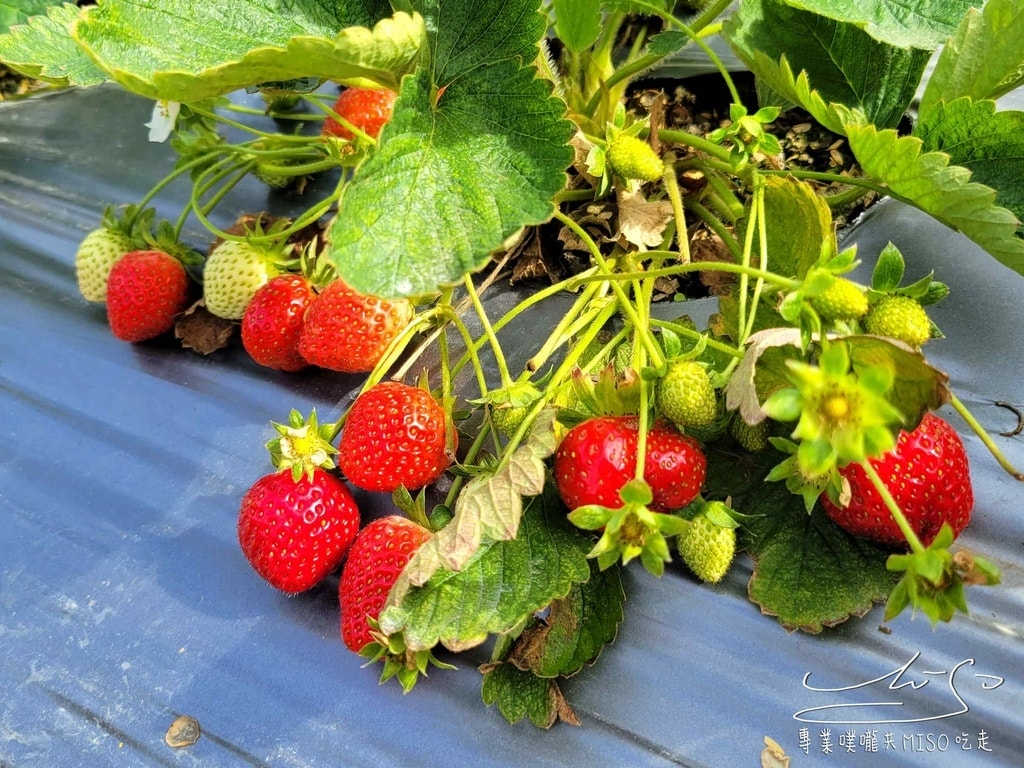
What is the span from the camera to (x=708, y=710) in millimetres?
602

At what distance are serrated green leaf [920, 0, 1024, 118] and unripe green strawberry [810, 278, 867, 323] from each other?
25cm

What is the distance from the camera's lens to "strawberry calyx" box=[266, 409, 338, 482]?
70 cm

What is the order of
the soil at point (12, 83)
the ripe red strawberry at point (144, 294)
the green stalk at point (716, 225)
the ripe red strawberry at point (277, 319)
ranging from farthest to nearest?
1. the soil at point (12, 83)
2. the ripe red strawberry at point (144, 294)
3. the ripe red strawberry at point (277, 319)
4. the green stalk at point (716, 225)

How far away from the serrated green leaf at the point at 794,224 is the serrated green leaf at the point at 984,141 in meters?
0.13

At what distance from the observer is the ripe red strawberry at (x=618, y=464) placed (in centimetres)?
56

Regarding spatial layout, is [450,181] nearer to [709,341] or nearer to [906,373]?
[709,341]

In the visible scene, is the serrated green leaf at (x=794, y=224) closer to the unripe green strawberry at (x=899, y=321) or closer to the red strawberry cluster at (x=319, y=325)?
the unripe green strawberry at (x=899, y=321)

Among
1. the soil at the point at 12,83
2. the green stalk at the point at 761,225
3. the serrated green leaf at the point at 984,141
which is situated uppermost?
the serrated green leaf at the point at 984,141

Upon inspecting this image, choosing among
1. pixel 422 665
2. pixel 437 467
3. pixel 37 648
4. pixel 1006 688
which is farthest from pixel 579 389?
pixel 37 648

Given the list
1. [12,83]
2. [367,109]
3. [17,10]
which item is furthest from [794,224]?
[12,83]

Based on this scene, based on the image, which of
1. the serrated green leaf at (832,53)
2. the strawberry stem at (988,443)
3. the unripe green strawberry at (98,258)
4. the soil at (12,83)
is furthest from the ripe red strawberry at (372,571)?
the soil at (12,83)

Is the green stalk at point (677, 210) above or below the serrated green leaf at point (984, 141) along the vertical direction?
below

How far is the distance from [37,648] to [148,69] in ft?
1.87

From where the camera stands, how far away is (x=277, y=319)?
86 centimetres
